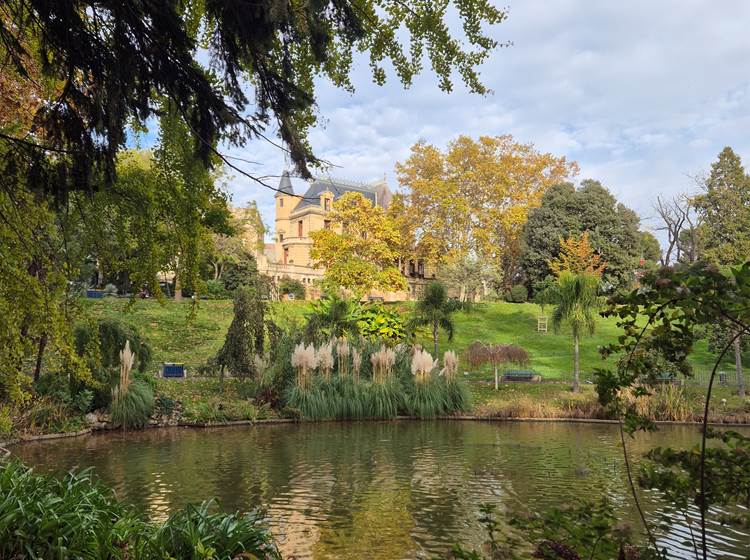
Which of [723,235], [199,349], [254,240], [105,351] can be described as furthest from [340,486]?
[254,240]

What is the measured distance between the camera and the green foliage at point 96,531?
13.0 feet

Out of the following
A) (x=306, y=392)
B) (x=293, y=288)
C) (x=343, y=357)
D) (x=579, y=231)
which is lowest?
(x=306, y=392)

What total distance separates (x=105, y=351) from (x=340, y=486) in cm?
884

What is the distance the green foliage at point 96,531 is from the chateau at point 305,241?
3819 centimetres

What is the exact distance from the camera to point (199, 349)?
25.7 meters

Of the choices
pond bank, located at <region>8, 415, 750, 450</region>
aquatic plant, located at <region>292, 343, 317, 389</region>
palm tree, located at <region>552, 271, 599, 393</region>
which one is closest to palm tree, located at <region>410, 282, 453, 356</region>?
palm tree, located at <region>552, 271, 599, 393</region>

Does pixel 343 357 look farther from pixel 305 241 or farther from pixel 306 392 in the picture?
pixel 305 241

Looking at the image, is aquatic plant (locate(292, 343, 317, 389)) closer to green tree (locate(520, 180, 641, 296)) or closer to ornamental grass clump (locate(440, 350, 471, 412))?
ornamental grass clump (locate(440, 350, 471, 412))

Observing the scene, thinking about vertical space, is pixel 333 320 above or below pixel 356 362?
above

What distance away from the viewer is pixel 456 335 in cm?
3086

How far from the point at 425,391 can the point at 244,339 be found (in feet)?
18.3

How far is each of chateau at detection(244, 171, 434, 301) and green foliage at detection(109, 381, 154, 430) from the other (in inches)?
1127

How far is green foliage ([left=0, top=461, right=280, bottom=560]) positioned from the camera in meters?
3.95

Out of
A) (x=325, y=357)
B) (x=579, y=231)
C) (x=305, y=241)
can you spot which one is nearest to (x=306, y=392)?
(x=325, y=357)
